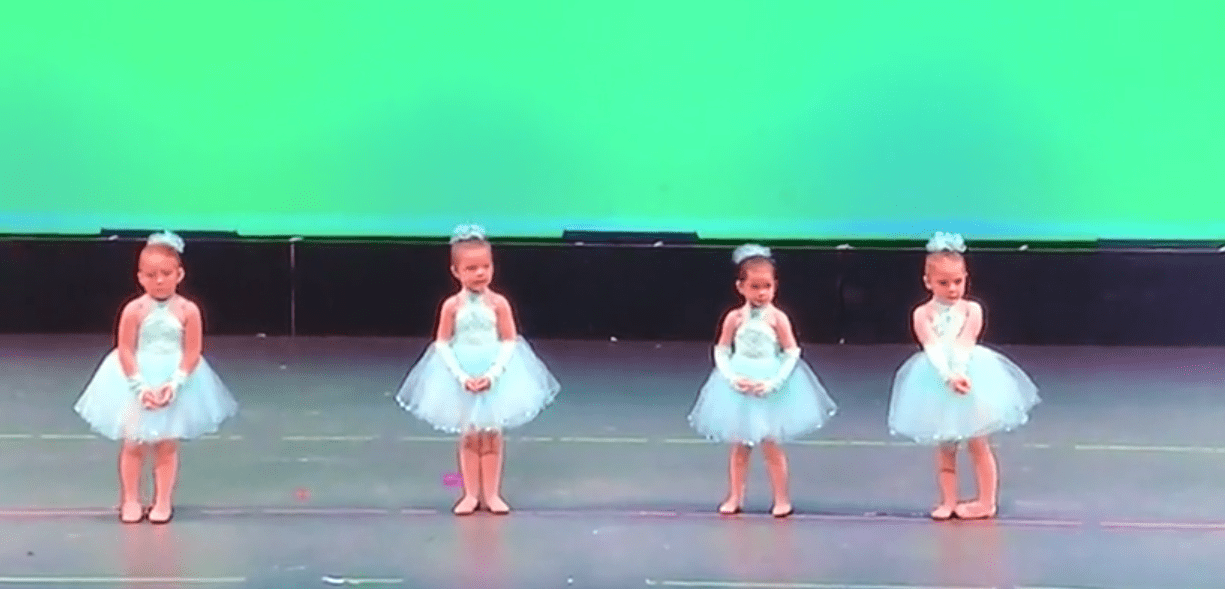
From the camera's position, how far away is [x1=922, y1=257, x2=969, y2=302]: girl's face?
11.4 feet

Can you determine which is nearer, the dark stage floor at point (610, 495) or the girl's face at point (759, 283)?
the dark stage floor at point (610, 495)

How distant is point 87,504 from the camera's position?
3.62m

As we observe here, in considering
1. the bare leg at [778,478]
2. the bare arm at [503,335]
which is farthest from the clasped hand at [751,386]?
the bare arm at [503,335]

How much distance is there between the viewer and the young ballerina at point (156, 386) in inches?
135

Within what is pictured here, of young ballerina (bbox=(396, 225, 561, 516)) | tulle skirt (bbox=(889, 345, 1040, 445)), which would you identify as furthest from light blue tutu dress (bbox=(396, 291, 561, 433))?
tulle skirt (bbox=(889, 345, 1040, 445))

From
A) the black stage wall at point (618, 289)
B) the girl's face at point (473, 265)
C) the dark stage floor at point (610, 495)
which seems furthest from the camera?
the black stage wall at point (618, 289)

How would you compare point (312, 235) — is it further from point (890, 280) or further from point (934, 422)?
point (934, 422)

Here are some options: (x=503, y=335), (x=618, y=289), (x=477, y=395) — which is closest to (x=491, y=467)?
(x=477, y=395)

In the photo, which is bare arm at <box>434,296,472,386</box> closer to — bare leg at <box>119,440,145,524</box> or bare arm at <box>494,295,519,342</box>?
bare arm at <box>494,295,519,342</box>

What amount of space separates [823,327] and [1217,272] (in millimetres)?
1218

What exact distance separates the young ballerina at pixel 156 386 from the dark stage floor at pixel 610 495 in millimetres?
120

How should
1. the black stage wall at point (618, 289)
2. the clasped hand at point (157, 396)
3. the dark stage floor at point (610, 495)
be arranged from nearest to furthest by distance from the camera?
the dark stage floor at point (610, 495)
the clasped hand at point (157, 396)
the black stage wall at point (618, 289)

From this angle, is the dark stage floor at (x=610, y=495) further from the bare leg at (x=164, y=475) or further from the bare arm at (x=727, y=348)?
the bare arm at (x=727, y=348)

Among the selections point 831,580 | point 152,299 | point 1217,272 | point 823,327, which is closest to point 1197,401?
point 1217,272
